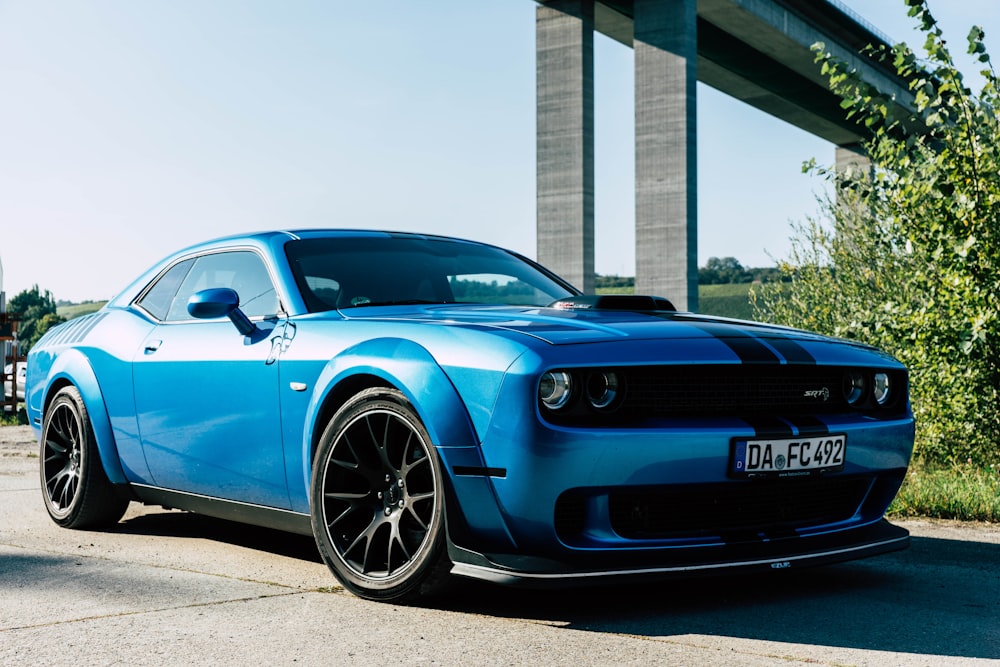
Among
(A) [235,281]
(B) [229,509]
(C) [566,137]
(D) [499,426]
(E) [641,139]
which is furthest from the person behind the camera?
(E) [641,139]

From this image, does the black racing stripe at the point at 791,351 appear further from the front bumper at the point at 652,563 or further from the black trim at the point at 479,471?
the black trim at the point at 479,471

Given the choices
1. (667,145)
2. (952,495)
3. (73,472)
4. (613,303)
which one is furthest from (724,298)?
(613,303)

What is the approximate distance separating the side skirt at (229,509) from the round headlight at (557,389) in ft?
3.96

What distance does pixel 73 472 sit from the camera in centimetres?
584

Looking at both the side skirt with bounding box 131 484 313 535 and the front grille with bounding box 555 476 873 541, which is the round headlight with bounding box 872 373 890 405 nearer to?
the front grille with bounding box 555 476 873 541

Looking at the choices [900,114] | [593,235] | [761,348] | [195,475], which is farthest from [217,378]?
[900,114]

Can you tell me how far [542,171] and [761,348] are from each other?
99.2ft

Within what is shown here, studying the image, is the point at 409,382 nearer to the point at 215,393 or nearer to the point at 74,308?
the point at 215,393

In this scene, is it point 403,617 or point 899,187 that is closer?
point 403,617

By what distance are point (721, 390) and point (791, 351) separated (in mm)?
362

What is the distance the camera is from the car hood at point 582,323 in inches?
147

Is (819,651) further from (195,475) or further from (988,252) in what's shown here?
(988,252)

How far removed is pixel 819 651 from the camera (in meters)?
3.22

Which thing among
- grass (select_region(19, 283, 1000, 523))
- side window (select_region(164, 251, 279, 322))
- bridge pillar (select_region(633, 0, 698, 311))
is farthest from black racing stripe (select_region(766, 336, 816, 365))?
bridge pillar (select_region(633, 0, 698, 311))
